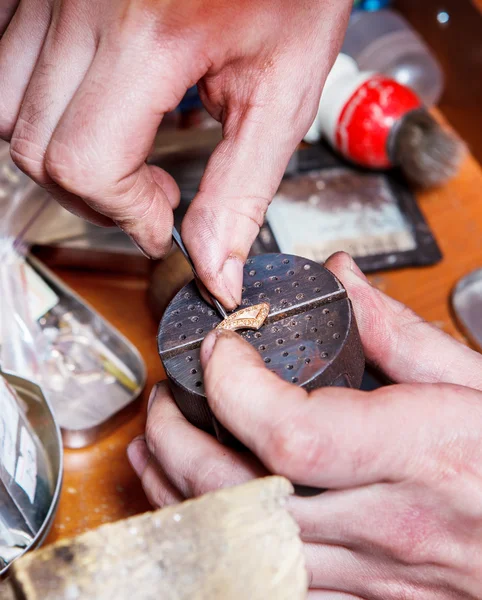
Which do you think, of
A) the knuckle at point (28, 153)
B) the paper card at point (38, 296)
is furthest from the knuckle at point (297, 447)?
the paper card at point (38, 296)

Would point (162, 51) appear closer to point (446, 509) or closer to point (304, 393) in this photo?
point (304, 393)

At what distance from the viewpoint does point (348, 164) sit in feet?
4.95

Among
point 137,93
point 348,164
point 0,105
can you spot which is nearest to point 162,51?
point 137,93

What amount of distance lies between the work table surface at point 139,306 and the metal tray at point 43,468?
0.41 feet

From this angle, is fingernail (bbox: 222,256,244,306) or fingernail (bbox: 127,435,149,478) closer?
fingernail (bbox: 222,256,244,306)

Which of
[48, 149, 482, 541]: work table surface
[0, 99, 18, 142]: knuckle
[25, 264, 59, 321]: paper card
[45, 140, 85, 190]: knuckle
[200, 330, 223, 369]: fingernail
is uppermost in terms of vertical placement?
[0, 99, 18, 142]: knuckle

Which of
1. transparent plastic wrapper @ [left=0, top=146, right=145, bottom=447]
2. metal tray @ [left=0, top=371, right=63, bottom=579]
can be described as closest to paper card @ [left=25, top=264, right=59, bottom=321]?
transparent plastic wrapper @ [left=0, top=146, right=145, bottom=447]

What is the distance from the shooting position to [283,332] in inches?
28.6

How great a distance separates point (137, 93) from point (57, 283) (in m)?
0.60

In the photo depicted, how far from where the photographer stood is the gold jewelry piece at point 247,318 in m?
0.73

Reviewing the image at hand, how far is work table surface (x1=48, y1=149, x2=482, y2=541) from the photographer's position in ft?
3.35

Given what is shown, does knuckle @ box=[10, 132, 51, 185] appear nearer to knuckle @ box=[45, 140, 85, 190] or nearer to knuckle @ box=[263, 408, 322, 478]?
knuckle @ box=[45, 140, 85, 190]

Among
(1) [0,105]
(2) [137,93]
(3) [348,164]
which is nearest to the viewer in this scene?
(2) [137,93]

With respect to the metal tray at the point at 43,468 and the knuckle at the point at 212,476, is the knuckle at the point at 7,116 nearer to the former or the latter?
the metal tray at the point at 43,468
